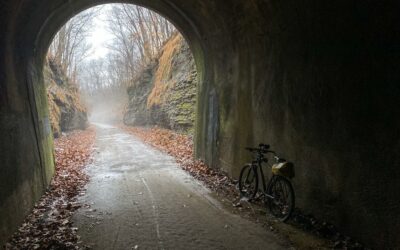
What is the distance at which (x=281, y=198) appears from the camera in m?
7.03

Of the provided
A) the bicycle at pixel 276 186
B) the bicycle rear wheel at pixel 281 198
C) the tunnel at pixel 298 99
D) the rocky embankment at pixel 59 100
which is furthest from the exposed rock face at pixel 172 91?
the bicycle rear wheel at pixel 281 198

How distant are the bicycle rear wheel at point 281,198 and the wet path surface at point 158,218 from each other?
64 centimetres

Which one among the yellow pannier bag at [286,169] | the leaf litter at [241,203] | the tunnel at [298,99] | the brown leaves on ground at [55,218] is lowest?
the leaf litter at [241,203]

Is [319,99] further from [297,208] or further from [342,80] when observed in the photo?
[297,208]

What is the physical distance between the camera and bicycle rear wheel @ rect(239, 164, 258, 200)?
8267mm

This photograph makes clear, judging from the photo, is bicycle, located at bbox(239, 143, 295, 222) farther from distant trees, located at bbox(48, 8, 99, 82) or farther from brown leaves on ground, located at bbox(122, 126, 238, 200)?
distant trees, located at bbox(48, 8, 99, 82)

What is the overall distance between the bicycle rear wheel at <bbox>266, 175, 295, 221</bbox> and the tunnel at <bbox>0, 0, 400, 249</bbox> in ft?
1.23

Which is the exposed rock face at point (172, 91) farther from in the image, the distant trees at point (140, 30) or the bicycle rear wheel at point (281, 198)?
the bicycle rear wheel at point (281, 198)

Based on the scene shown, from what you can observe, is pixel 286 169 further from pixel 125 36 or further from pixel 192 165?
pixel 125 36

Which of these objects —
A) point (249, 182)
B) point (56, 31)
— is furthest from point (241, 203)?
point (56, 31)

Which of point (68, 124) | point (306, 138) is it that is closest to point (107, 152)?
point (306, 138)

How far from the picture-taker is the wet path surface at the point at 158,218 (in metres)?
5.81

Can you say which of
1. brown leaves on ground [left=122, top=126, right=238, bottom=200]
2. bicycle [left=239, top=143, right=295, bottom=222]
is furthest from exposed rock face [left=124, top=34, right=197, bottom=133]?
bicycle [left=239, top=143, right=295, bottom=222]

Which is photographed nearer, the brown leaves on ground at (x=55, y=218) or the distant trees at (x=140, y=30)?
the brown leaves on ground at (x=55, y=218)
